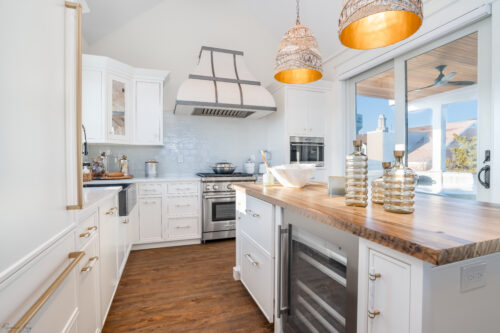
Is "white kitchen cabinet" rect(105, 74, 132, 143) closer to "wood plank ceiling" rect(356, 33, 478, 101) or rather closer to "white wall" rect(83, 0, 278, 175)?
"white wall" rect(83, 0, 278, 175)

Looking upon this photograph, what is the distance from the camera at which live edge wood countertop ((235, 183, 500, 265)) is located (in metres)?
0.63

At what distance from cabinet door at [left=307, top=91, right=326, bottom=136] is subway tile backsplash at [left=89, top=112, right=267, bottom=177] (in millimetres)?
936

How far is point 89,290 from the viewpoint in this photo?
1.35 m

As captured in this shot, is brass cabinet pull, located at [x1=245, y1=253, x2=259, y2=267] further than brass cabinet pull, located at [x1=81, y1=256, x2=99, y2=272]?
Yes

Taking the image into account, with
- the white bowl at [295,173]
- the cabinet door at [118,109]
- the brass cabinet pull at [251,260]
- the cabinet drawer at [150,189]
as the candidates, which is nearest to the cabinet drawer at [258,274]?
the brass cabinet pull at [251,260]

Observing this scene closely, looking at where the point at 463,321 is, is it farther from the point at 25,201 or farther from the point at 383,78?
the point at 383,78

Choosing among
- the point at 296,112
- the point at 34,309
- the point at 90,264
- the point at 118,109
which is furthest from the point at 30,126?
the point at 296,112

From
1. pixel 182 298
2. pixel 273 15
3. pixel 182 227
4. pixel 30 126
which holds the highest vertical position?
pixel 273 15

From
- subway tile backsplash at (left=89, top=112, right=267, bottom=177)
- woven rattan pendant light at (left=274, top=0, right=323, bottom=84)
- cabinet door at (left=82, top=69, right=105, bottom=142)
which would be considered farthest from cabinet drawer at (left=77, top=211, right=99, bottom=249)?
subway tile backsplash at (left=89, top=112, right=267, bottom=177)

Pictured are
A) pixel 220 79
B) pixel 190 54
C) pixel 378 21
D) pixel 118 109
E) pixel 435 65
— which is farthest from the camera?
pixel 190 54

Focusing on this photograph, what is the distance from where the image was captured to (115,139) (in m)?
3.19

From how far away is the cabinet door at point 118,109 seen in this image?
3.13m

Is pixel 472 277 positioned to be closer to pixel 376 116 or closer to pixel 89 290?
pixel 89 290

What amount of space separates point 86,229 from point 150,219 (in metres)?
2.04
